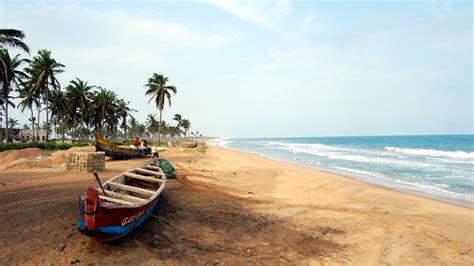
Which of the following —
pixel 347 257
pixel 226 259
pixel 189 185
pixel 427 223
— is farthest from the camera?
pixel 189 185

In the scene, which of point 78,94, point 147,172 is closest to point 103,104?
point 78,94

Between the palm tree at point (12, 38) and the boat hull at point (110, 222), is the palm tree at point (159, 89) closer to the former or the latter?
the palm tree at point (12, 38)

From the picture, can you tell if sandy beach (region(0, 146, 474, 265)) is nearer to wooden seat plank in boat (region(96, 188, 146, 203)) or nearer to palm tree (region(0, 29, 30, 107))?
wooden seat plank in boat (region(96, 188, 146, 203))

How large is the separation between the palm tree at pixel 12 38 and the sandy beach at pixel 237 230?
1296 centimetres

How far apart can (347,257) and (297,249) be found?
3.48 ft

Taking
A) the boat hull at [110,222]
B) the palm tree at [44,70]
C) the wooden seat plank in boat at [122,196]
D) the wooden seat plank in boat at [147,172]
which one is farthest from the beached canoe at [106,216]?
the palm tree at [44,70]

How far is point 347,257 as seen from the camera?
20.1ft

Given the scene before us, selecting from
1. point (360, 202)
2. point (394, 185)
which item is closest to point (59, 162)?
point (360, 202)

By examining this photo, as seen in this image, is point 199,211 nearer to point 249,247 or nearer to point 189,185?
Answer: point 249,247

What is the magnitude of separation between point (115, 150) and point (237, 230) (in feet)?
50.8

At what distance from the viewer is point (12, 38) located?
64.0ft

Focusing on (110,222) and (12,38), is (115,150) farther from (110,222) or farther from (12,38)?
(110,222)

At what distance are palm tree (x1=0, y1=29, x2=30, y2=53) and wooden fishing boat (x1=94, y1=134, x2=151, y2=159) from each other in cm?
846

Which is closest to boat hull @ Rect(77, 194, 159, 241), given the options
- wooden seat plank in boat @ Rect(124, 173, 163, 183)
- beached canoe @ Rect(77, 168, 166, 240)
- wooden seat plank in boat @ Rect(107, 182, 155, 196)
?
beached canoe @ Rect(77, 168, 166, 240)
